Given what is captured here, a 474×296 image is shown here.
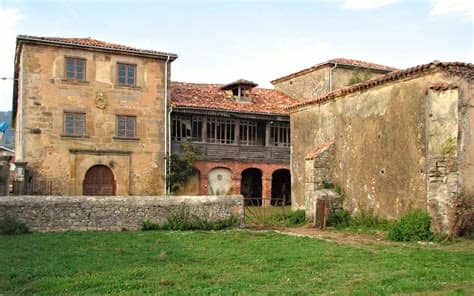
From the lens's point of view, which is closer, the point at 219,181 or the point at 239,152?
the point at 219,181

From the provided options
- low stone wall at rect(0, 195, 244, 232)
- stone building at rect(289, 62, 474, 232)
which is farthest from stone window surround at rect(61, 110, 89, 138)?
stone building at rect(289, 62, 474, 232)

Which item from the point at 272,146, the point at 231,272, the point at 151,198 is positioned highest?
the point at 272,146

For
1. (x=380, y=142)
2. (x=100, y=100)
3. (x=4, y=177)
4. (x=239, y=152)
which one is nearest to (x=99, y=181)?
(x=100, y=100)

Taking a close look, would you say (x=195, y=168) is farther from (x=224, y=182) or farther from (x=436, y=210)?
(x=436, y=210)

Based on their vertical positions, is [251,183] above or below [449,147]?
below

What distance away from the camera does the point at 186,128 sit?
30.5 metres

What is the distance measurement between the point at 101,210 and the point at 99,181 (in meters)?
10.8

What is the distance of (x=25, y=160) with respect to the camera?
84.4ft

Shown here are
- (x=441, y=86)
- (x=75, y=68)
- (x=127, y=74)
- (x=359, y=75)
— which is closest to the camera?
(x=441, y=86)

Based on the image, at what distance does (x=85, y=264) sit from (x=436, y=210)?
32.8ft

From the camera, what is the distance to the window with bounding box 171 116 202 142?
98.7ft

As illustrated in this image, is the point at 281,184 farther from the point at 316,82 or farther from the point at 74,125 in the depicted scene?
the point at 74,125

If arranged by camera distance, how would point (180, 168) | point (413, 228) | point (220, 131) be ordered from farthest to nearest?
point (220, 131) → point (180, 168) → point (413, 228)

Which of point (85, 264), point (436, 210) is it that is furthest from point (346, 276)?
point (436, 210)
